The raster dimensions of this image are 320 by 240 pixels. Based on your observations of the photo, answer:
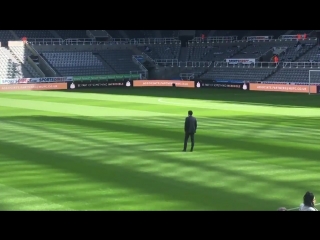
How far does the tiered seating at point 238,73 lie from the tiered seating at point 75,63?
1596cm

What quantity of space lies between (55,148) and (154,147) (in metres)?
4.45

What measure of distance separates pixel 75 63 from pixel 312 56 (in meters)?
34.2

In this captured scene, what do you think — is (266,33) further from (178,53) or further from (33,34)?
(33,34)

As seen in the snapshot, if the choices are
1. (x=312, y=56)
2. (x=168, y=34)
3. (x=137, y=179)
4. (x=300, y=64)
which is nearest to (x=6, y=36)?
(x=168, y=34)

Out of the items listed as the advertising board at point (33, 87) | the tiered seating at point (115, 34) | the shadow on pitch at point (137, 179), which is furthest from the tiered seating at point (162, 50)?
the shadow on pitch at point (137, 179)

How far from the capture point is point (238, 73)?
254 ft

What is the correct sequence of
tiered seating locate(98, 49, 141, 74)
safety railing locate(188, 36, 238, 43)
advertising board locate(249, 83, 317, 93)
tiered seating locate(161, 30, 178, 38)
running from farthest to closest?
tiered seating locate(161, 30, 178, 38) < safety railing locate(188, 36, 238, 43) < tiered seating locate(98, 49, 141, 74) < advertising board locate(249, 83, 317, 93)

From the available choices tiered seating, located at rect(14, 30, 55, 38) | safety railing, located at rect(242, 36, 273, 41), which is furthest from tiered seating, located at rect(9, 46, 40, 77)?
safety railing, located at rect(242, 36, 273, 41)

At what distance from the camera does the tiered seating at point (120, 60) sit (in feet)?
285

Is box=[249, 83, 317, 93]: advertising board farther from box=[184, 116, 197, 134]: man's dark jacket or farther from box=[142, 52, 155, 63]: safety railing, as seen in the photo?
box=[184, 116, 197, 134]: man's dark jacket

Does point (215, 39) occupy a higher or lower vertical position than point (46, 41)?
higher

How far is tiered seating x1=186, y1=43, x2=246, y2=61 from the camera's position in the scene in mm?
84688

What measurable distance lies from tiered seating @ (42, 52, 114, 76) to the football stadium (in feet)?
0.62
